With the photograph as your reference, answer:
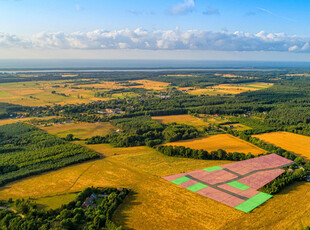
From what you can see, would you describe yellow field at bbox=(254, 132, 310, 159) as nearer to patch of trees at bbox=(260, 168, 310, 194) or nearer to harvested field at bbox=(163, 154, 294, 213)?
harvested field at bbox=(163, 154, 294, 213)

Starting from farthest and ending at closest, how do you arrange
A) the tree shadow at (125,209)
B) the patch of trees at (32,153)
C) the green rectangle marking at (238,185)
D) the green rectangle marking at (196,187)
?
the patch of trees at (32,153)
the green rectangle marking at (238,185)
the green rectangle marking at (196,187)
the tree shadow at (125,209)

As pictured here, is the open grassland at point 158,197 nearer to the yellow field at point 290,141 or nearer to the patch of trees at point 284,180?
the patch of trees at point 284,180

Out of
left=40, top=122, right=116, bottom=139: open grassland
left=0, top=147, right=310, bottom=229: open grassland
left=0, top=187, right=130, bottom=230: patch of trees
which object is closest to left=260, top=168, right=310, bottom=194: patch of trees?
left=0, top=147, right=310, bottom=229: open grassland

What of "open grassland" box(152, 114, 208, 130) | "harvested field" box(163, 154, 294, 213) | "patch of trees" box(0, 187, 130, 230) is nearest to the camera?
"patch of trees" box(0, 187, 130, 230)

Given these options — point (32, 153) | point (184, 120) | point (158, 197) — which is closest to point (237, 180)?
point (158, 197)

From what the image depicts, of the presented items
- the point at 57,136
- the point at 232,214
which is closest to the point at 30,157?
the point at 57,136

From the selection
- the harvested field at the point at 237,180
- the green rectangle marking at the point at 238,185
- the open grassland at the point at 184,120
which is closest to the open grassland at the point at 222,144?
the harvested field at the point at 237,180
